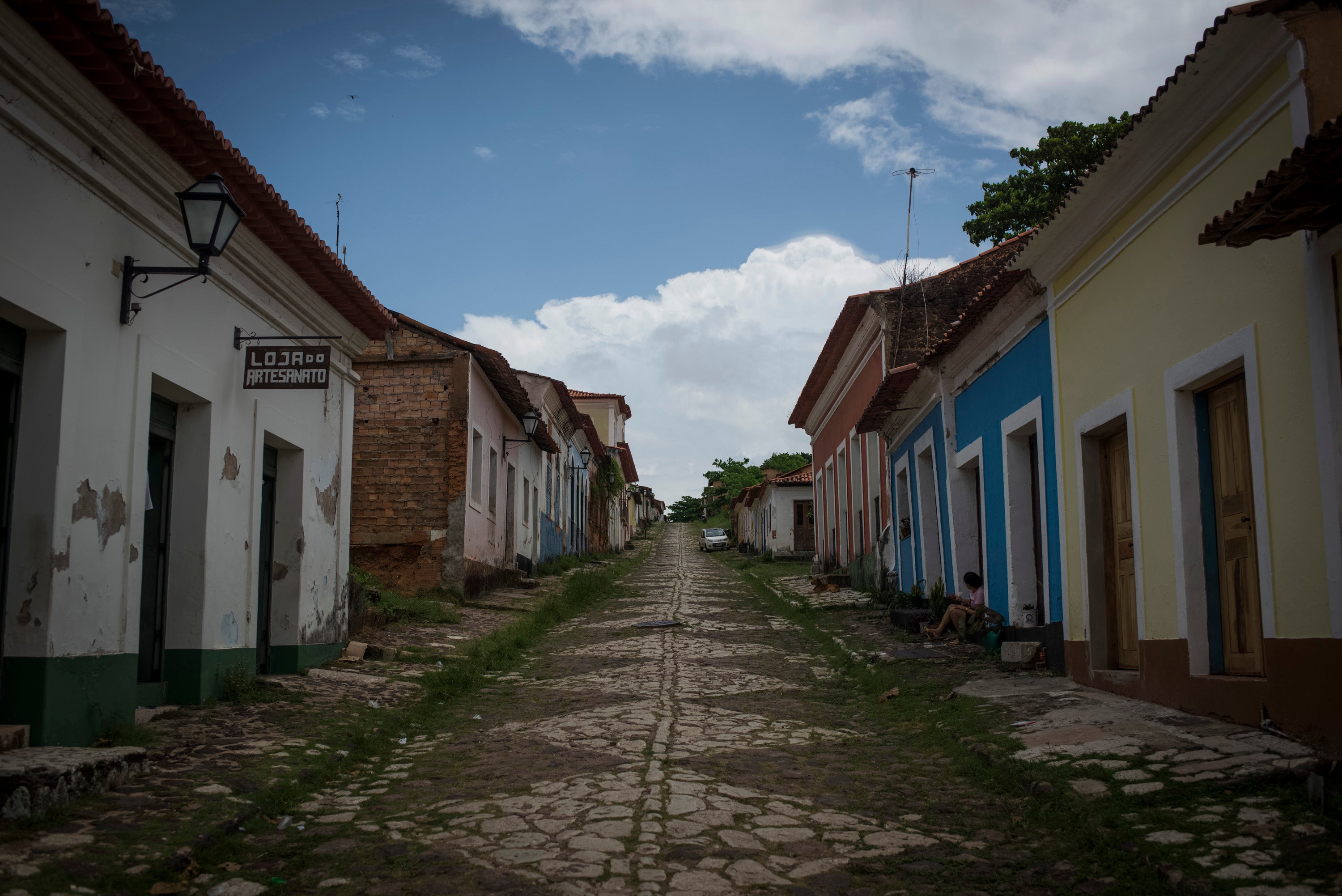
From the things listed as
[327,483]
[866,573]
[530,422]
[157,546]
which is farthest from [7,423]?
[866,573]

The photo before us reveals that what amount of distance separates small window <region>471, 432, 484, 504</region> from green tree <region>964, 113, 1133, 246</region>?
1205cm

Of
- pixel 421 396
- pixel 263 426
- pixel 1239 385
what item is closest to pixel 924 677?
pixel 1239 385

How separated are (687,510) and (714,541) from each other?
45.1m

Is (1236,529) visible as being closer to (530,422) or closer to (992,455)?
(992,455)

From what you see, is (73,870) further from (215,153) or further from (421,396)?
(421,396)

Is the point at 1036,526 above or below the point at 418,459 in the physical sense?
below

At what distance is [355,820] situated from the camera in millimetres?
4840

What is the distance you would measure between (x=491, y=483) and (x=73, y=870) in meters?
15.1

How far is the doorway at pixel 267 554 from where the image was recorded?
8750mm

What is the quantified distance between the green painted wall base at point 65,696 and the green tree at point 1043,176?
64.7 ft

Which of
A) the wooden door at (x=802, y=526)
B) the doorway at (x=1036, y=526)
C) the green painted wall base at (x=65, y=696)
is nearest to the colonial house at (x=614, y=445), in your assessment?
the wooden door at (x=802, y=526)

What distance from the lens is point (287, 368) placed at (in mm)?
7516

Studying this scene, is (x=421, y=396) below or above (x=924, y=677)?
above

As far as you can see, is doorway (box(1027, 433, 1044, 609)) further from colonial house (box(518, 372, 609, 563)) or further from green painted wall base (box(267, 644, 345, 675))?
colonial house (box(518, 372, 609, 563))
